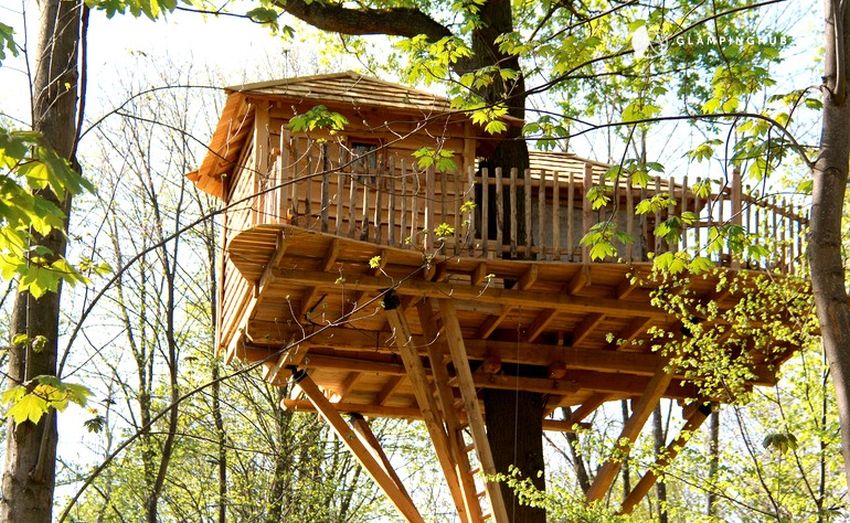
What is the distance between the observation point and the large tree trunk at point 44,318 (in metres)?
4.80

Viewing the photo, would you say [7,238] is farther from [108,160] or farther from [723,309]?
[108,160]

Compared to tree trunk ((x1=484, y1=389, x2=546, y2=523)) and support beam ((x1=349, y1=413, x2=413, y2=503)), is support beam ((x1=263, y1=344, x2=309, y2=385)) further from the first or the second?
tree trunk ((x1=484, y1=389, x2=546, y2=523))

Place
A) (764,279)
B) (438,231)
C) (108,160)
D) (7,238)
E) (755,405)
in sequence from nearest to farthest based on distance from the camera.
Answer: (7,238), (438,231), (764,279), (755,405), (108,160)

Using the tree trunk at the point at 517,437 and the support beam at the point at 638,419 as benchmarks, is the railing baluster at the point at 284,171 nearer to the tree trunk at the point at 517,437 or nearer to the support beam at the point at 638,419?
the tree trunk at the point at 517,437

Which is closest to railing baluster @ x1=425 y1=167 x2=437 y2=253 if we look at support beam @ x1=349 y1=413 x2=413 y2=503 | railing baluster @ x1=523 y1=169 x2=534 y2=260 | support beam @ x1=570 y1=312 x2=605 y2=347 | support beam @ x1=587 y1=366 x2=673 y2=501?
railing baluster @ x1=523 y1=169 x2=534 y2=260

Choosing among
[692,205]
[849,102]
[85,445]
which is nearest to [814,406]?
[692,205]

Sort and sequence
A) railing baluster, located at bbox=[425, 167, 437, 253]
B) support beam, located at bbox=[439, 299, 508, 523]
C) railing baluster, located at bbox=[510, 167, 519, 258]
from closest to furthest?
1. railing baluster, located at bbox=[425, 167, 437, 253]
2. railing baluster, located at bbox=[510, 167, 519, 258]
3. support beam, located at bbox=[439, 299, 508, 523]

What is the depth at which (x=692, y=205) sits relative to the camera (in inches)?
452

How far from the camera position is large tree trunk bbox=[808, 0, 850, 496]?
17.9 feet

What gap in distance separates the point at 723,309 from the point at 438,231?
11.6 ft

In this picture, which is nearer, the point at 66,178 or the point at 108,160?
the point at 66,178

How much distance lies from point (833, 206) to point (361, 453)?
7935 mm

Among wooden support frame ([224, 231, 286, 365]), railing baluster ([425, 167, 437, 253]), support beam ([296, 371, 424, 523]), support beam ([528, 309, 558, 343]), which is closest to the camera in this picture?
wooden support frame ([224, 231, 286, 365])

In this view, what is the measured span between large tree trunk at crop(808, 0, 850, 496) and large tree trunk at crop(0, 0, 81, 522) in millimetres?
3444
